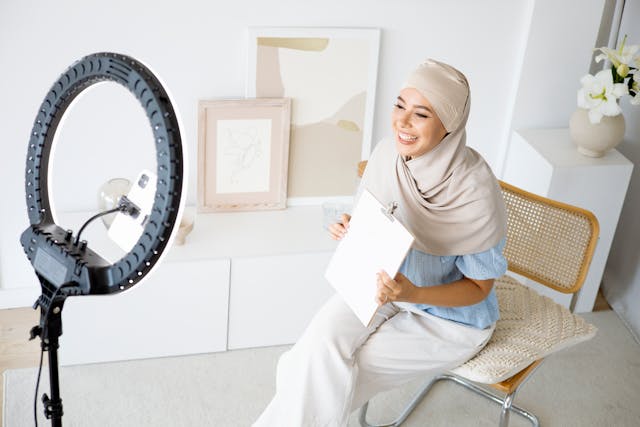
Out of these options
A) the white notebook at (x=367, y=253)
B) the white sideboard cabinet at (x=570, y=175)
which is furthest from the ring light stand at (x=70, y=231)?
the white sideboard cabinet at (x=570, y=175)

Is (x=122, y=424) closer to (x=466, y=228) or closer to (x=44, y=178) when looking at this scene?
(x=466, y=228)

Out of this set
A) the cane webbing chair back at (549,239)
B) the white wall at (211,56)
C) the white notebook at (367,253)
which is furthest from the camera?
the white wall at (211,56)

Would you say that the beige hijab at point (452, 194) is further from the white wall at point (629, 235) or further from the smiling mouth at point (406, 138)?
the white wall at point (629, 235)

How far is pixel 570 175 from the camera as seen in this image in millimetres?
2873

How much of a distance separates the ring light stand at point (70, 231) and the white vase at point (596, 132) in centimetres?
203

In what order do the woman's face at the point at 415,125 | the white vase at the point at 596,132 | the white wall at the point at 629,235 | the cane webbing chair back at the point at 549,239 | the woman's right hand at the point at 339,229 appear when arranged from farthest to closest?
the white wall at the point at 629,235, the white vase at the point at 596,132, the cane webbing chair back at the point at 549,239, the woman's right hand at the point at 339,229, the woman's face at the point at 415,125

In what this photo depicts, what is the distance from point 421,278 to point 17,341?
1407mm

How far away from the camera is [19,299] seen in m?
2.86

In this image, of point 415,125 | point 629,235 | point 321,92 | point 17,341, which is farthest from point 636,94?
point 17,341

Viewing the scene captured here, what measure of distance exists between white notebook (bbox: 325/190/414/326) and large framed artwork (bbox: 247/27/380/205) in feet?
2.87

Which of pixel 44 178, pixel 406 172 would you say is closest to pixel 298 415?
pixel 406 172

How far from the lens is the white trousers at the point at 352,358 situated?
2.01 m

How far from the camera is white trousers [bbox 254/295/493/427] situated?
6.61 feet

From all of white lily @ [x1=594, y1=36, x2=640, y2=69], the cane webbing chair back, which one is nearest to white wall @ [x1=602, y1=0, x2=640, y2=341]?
white lily @ [x1=594, y1=36, x2=640, y2=69]
